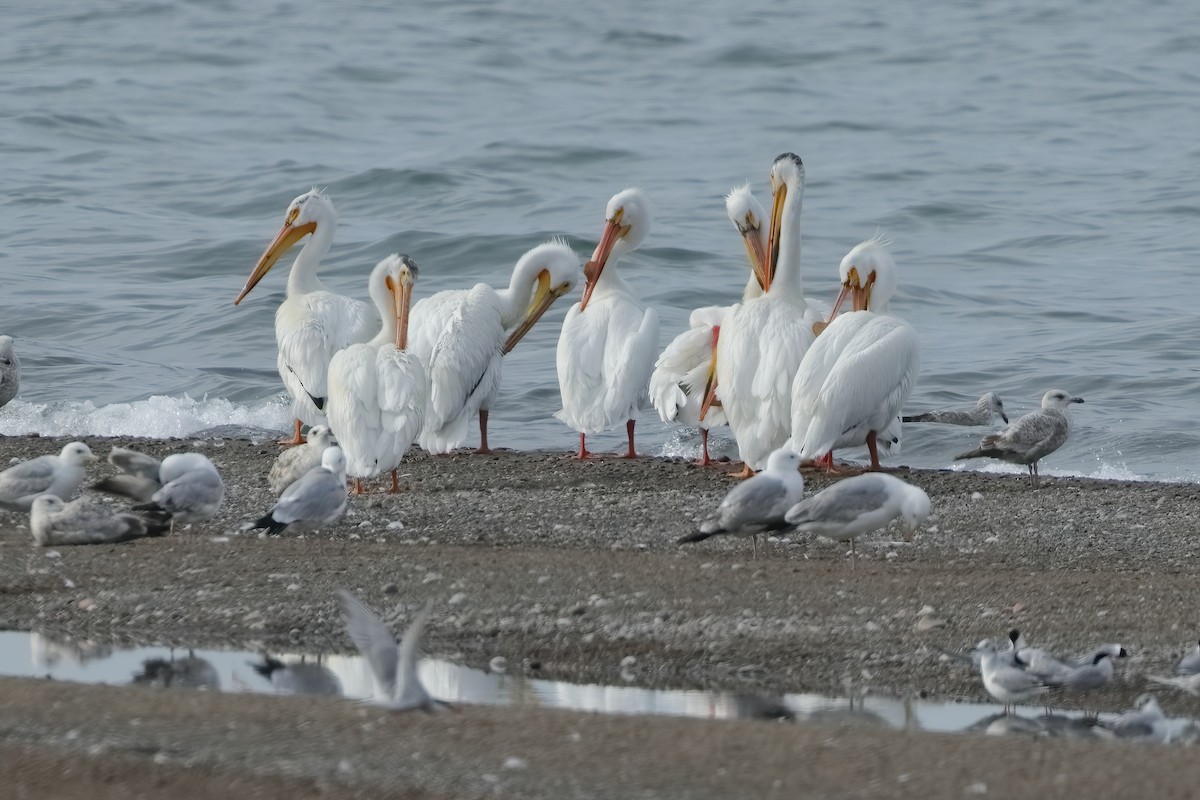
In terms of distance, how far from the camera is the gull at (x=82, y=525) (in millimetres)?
7664

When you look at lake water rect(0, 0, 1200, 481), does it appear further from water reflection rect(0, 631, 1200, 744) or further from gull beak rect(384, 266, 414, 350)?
water reflection rect(0, 631, 1200, 744)

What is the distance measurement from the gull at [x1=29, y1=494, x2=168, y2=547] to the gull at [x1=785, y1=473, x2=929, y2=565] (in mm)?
2700

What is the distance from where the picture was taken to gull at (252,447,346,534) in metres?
7.73

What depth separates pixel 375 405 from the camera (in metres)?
9.64

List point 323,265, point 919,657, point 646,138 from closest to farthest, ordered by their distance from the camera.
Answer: point 919,657
point 323,265
point 646,138

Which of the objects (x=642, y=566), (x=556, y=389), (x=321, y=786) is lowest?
(x=556, y=389)

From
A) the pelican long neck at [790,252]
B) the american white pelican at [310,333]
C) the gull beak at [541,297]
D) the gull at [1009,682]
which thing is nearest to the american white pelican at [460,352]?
the gull beak at [541,297]

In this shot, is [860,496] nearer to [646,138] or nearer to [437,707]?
[437,707]

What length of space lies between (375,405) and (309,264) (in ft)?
8.73

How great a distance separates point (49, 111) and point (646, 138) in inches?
316

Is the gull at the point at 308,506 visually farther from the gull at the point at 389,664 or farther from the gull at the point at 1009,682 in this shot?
the gull at the point at 1009,682

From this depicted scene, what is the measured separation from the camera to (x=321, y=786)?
4.67 m

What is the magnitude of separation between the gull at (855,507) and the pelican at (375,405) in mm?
2710

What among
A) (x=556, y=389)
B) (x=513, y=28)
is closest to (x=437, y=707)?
(x=556, y=389)
